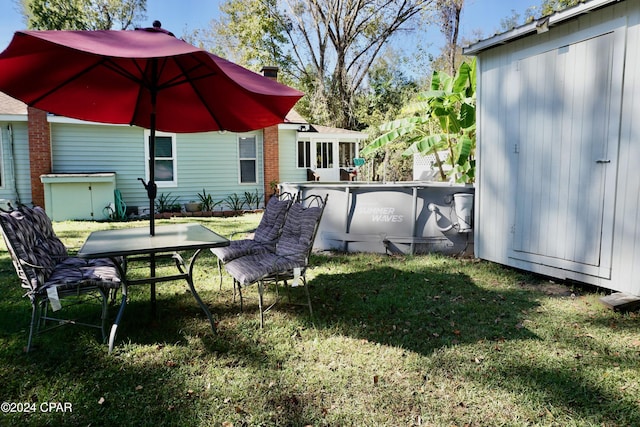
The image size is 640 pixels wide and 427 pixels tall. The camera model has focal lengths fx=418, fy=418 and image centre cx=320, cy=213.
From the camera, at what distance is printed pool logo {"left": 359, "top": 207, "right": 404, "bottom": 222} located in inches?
277

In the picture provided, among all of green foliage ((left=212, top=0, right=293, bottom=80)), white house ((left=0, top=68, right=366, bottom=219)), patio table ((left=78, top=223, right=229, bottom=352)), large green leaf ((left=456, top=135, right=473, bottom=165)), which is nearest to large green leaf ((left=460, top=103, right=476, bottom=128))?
large green leaf ((left=456, top=135, right=473, bottom=165))

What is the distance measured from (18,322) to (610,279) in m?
6.20

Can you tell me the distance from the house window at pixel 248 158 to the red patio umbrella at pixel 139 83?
9044 millimetres

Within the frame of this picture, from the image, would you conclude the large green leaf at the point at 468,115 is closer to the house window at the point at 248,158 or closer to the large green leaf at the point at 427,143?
the large green leaf at the point at 427,143

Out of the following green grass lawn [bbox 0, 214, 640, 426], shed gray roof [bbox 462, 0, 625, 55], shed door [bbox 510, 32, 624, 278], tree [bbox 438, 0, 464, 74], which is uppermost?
tree [bbox 438, 0, 464, 74]

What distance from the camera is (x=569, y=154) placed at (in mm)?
4992

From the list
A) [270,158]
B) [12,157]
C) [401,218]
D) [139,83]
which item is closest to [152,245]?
[139,83]

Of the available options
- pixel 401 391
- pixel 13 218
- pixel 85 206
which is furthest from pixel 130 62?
pixel 85 206

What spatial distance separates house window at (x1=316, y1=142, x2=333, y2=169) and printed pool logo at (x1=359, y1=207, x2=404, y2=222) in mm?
10889

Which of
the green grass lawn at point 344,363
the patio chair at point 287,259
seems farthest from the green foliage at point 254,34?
the green grass lawn at point 344,363

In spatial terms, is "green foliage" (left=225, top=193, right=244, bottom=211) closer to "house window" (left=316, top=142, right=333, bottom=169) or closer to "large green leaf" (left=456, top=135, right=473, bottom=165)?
"house window" (left=316, top=142, right=333, bottom=169)

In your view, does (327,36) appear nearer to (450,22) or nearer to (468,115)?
(450,22)

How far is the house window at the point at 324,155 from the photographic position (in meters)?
18.2

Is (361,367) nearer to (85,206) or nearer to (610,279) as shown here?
(610,279)
